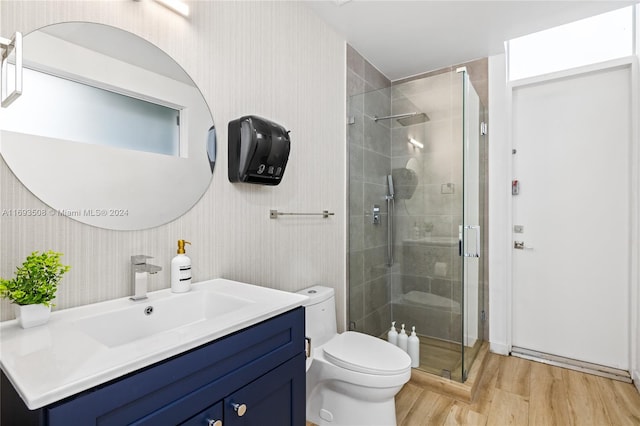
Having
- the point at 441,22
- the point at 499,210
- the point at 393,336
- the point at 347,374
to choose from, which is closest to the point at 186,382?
the point at 347,374

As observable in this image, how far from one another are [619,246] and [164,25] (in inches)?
124

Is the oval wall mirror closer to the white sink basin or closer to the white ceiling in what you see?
the white sink basin

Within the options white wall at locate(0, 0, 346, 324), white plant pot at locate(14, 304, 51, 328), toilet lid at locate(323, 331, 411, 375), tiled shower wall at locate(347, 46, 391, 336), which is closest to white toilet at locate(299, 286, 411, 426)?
toilet lid at locate(323, 331, 411, 375)

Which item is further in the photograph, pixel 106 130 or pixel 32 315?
pixel 106 130

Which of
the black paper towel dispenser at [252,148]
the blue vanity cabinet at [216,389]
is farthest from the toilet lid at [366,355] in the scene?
the black paper towel dispenser at [252,148]

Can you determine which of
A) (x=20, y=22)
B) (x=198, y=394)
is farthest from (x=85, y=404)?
(x=20, y=22)

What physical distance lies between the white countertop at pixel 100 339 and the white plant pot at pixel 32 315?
2cm

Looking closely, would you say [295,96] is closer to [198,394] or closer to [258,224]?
[258,224]

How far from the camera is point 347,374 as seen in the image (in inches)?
65.4

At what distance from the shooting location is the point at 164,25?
4.29 feet

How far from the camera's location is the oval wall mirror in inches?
39.4

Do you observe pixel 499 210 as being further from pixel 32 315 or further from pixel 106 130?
pixel 32 315

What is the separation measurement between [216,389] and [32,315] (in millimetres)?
537

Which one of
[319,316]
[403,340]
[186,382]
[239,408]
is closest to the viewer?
[186,382]
